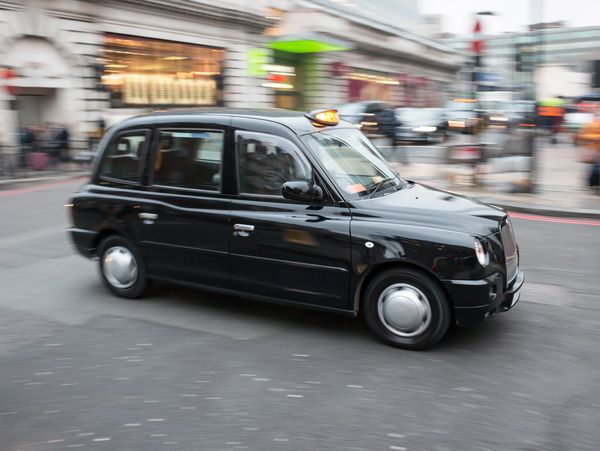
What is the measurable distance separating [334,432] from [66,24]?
71.0ft

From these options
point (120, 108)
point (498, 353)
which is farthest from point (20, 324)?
point (120, 108)

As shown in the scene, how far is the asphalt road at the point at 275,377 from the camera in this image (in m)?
3.39

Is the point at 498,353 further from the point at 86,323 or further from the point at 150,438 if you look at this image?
the point at 86,323

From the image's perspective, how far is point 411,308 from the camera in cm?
448

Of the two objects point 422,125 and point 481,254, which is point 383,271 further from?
point 422,125

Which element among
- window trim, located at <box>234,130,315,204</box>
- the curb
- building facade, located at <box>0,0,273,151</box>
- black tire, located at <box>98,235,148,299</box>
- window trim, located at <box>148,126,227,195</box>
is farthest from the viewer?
building facade, located at <box>0,0,273,151</box>

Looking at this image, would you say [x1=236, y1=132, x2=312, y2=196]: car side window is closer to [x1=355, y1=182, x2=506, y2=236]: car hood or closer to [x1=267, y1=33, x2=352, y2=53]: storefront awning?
[x1=355, y1=182, x2=506, y2=236]: car hood

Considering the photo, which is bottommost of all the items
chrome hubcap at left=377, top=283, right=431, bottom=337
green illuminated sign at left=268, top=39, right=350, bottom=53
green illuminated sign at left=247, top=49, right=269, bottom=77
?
chrome hubcap at left=377, top=283, right=431, bottom=337

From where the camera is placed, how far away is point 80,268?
23.5ft

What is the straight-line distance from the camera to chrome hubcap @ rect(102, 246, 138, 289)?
5855mm

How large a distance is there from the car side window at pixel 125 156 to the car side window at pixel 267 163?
1.13m

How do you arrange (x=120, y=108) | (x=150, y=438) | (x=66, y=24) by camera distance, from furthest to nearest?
(x=120, y=108) < (x=66, y=24) < (x=150, y=438)

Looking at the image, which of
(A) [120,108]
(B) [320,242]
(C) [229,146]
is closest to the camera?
(B) [320,242]

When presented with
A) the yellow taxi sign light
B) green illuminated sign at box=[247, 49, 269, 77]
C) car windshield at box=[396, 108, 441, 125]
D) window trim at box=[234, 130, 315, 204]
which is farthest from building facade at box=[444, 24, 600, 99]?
green illuminated sign at box=[247, 49, 269, 77]
